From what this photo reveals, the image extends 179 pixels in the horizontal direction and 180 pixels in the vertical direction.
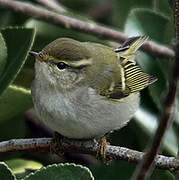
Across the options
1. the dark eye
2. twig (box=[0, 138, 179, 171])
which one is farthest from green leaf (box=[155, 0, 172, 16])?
twig (box=[0, 138, 179, 171])

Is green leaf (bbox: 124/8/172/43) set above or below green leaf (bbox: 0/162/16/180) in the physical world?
above

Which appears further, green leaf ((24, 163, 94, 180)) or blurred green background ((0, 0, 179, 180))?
blurred green background ((0, 0, 179, 180))

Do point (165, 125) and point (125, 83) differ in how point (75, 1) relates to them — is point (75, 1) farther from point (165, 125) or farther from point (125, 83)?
point (165, 125)

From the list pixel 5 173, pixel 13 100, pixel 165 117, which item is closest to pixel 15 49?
pixel 13 100

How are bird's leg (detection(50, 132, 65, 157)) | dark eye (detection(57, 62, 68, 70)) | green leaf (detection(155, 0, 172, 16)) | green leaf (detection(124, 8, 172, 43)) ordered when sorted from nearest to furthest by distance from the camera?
1. bird's leg (detection(50, 132, 65, 157))
2. dark eye (detection(57, 62, 68, 70))
3. green leaf (detection(124, 8, 172, 43))
4. green leaf (detection(155, 0, 172, 16))

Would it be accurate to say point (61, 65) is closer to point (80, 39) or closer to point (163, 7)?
point (80, 39)

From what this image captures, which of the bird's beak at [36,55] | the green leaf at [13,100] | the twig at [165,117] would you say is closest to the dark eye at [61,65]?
the bird's beak at [36,55]

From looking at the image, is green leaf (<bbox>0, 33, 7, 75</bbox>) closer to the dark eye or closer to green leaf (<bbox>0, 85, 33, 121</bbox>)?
green leaf (<bbox>0, 85, 33, 121</bbox>)

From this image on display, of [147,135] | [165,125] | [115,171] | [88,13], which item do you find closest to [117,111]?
[147,135]
